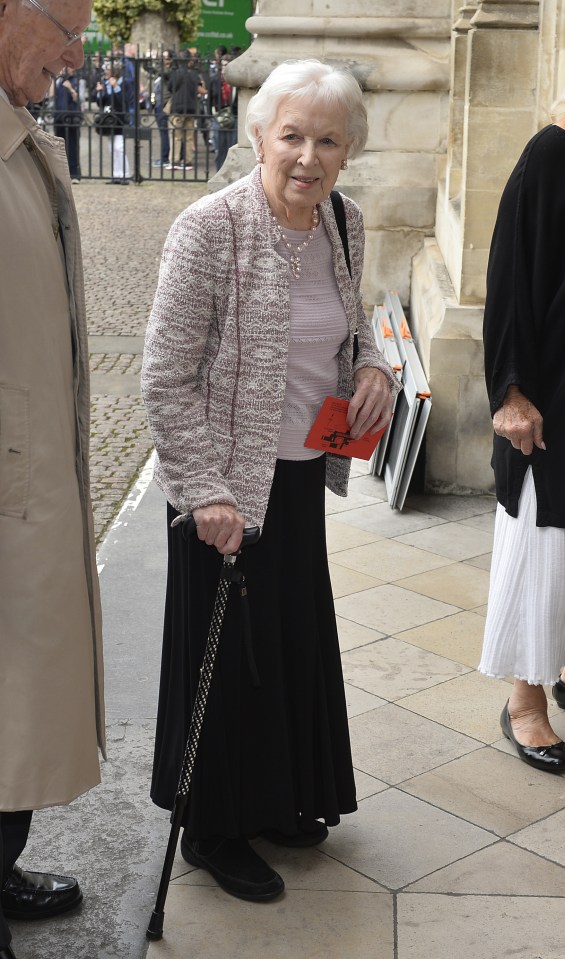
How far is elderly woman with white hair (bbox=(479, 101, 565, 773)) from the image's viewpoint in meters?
3.45

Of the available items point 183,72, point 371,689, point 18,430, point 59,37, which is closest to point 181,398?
point 18,430

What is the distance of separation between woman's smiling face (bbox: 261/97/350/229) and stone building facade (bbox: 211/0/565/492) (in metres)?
→ 2.98

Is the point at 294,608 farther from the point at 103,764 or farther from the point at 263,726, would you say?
the point at 103,764

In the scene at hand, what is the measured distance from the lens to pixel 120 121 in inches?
855

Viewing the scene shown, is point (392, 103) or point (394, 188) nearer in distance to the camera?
point (394, 188)

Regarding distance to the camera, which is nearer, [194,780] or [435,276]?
[194,780]

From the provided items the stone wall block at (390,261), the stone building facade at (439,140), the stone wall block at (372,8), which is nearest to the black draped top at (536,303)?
the stone building facade at (439,140)

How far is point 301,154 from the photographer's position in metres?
2.82

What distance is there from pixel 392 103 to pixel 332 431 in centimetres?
642

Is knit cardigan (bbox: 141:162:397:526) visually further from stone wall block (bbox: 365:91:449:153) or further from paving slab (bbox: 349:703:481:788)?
stone wall block (bbox: 365:91:449:153)

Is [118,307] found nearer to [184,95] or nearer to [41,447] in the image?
[41,447]

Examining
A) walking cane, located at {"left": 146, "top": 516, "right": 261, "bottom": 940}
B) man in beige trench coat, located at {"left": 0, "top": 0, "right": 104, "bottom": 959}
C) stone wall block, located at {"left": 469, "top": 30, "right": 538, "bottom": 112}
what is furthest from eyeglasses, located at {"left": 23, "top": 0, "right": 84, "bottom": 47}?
stone wall block, located at {"left": 469, "top": 30, "right": 538, "bottom": 112}

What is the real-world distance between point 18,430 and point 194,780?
1107 millimetres

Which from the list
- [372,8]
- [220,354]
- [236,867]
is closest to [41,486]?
[220,354]
